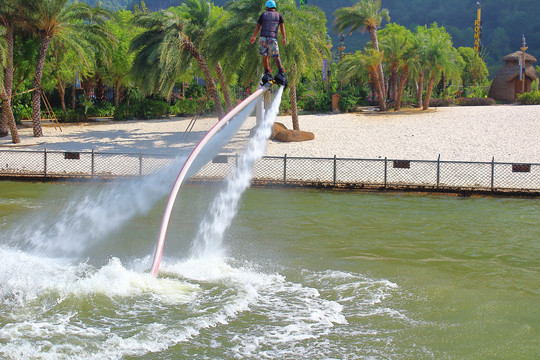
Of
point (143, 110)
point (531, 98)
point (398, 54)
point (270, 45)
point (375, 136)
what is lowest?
point (375, 136)

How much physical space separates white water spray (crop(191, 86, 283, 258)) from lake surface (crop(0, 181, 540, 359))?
0.29m

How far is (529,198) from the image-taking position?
19.8 metres

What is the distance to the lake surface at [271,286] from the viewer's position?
802cm

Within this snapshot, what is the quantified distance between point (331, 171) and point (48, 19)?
19.0 m

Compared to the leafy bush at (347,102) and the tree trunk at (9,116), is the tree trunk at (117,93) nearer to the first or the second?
the tree trunk at (9,116)

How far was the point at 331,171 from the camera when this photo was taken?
78.1 feet

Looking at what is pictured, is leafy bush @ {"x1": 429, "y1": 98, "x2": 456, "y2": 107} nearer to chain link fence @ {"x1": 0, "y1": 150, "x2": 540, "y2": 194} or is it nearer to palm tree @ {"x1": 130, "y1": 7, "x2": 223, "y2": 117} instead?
palm tree @ {"x1": 130, "y1": 7, "x2": 223, "y2": 117}

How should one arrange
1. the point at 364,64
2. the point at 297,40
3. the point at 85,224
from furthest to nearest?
the point at 364,64 → the point at 297,40 → the point at 85,224

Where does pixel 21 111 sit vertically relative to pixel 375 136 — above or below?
above

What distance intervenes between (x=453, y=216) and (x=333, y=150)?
11876mm

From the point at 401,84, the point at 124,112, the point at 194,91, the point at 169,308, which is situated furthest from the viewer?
the point at 194,91

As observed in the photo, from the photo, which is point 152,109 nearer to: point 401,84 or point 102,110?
point 102,110

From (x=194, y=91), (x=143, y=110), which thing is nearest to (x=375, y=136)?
(x=143, y=110)

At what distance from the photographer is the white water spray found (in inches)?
458
